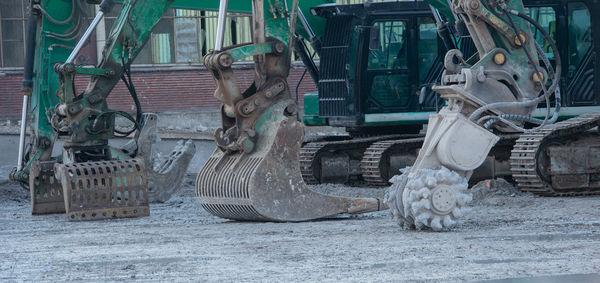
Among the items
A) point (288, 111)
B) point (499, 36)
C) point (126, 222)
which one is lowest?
point (126, 222)

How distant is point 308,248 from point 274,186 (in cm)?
187

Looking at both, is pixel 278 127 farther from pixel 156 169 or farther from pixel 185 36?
pixel 185 36

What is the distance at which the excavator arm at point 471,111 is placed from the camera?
820 cm

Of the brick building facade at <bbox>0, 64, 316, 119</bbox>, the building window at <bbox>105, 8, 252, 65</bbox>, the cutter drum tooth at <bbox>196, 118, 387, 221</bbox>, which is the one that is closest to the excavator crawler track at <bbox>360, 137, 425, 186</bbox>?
the cutter drum tooth at <bbox>196, 118, 387, 221</bbox>

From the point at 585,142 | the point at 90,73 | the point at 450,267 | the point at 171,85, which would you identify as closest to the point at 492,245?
the point at 450,267

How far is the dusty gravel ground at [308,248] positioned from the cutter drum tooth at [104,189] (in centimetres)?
27

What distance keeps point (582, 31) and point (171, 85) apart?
44.8 ft

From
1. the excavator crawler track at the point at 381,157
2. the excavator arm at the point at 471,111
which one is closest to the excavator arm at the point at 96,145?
the excavator crawler track at the point at 381,157

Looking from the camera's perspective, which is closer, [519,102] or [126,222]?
[519,102]

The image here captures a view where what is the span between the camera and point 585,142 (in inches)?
477

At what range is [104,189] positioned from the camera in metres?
10.8

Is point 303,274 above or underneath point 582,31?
underneath

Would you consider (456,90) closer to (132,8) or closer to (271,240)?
(271,240)

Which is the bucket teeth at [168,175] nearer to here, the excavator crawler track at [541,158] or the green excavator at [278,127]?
the green excavator at [278,127]
